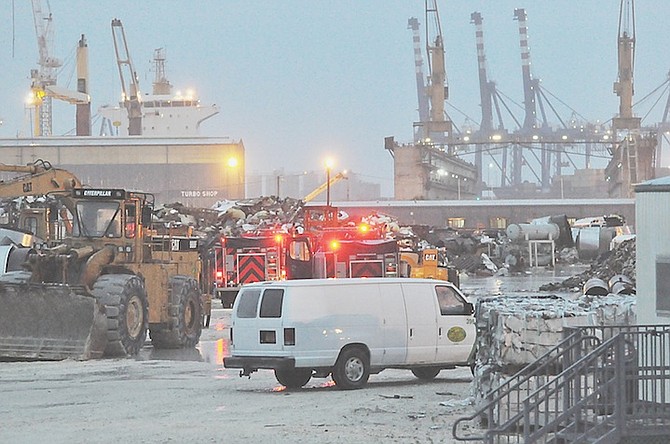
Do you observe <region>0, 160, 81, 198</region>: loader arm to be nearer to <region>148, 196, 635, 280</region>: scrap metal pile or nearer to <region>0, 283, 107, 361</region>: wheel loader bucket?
<region>0, 283, 107, 361</region>: wheel loader bucket

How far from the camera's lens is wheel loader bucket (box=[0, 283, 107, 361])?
22.6 metres

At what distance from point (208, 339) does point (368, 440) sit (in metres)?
16.2

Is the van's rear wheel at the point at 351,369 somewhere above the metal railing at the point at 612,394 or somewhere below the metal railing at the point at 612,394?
below

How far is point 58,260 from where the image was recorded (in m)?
23.9

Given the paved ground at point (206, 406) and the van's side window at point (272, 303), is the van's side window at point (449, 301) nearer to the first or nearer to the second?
the paved ground at point (206, 406)

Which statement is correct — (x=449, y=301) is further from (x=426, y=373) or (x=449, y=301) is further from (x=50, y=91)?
(x=50, y=91)

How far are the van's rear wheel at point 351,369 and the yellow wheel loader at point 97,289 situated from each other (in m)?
6.11

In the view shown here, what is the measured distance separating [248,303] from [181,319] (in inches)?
309

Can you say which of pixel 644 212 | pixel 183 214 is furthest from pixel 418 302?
pixel 183 214

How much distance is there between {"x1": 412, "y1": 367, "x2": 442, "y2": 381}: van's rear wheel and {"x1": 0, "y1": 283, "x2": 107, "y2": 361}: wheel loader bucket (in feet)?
20.5

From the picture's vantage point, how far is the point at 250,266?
3800 centimetres

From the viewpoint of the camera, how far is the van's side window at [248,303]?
60.8 ft

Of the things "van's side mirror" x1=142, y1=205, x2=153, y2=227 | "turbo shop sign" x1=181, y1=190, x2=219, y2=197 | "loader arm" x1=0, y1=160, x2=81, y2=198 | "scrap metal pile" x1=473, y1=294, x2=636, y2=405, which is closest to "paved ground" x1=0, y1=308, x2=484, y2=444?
"scrap metal pile" x1=473, y1=294, x2=636, y2=405

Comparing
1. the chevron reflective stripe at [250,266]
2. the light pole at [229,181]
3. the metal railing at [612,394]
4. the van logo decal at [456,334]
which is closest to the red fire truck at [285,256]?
the chevron reflective stripe at [250,266]
